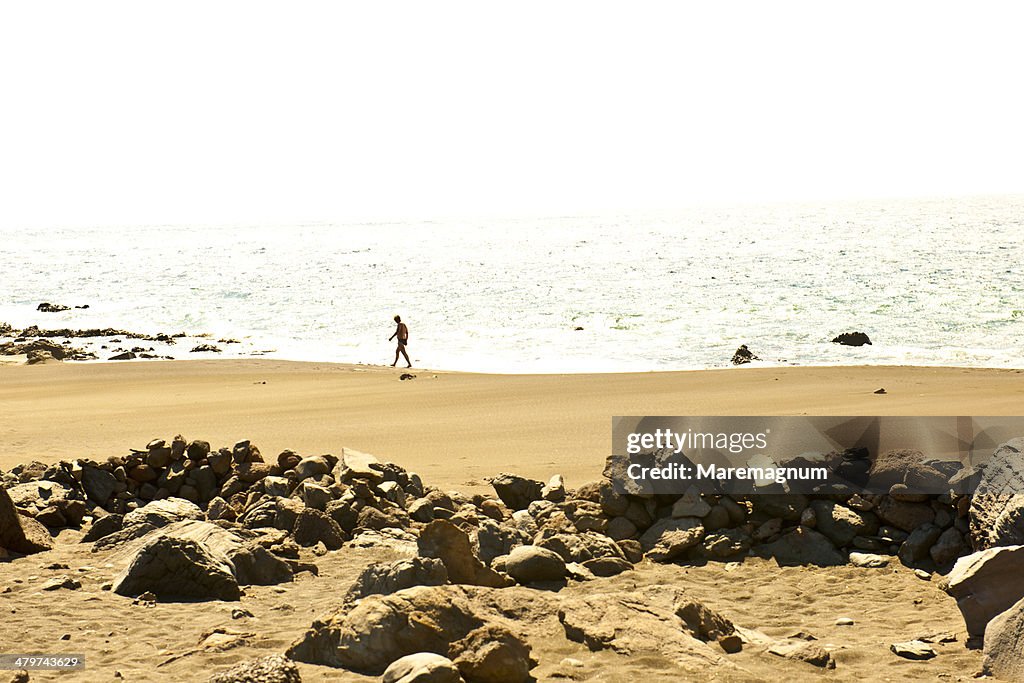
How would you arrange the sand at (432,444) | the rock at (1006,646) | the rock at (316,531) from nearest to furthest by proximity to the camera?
the rock at (1006,646)
the sand at (432,444)
the rock at (316,531)

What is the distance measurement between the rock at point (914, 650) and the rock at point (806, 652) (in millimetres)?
488

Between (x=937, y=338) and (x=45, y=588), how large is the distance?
Result: 108 feet

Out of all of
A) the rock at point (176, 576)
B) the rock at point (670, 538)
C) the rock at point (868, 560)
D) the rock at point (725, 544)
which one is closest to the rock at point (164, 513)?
the rock at point (176, 576)

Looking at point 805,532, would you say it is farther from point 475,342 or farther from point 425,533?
point 475,342

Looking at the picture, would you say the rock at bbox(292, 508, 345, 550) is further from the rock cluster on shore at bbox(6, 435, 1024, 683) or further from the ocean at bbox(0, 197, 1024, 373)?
the ocean at bbox(0, 197, 1024, 373)

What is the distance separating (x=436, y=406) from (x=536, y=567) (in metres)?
12.4

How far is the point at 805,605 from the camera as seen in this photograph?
789 centimetres

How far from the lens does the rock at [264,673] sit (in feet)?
18.4

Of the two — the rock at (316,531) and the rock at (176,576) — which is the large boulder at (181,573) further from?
the rock at (316,531)

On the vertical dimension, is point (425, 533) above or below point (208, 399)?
above

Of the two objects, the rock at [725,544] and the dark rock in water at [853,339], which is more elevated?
the rock at [725,544]

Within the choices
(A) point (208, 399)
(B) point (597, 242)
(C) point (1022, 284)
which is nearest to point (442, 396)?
(A) point (208, 399)

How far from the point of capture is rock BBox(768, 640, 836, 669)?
6.33 m

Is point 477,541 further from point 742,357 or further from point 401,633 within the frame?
point 742,357
